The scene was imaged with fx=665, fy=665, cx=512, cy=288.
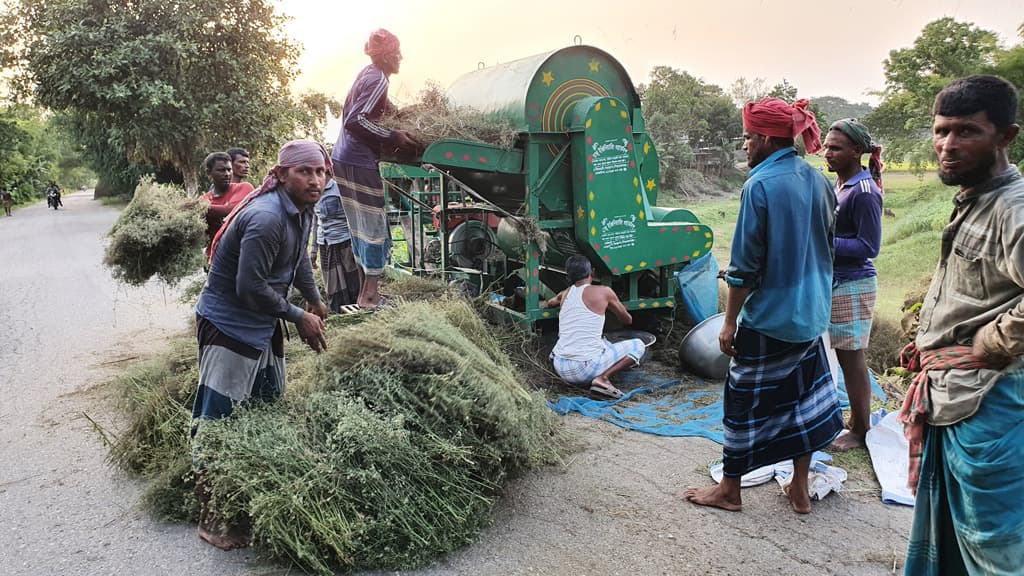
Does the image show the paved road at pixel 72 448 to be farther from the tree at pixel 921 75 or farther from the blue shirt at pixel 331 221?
the tree at pixel 921 75

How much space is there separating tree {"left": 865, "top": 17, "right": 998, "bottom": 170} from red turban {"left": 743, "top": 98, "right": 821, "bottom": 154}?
14.5 meters

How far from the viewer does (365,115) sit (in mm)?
4922

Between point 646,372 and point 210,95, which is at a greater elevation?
point 210,95

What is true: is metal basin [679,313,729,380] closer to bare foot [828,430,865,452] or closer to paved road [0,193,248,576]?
bare foot [828,430,865,452]

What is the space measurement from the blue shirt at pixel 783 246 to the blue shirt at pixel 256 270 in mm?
2008

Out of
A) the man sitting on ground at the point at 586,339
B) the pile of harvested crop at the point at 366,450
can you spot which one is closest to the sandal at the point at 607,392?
the man sitting on ground at the point at 586,339

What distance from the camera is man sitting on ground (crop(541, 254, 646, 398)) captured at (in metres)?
4.97

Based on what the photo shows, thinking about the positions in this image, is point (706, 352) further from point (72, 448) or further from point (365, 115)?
point (72, 448)

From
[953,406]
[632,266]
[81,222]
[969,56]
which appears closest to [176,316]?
[632,266]

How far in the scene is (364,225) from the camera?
5.26 m

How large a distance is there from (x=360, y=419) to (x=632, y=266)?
3.16 m

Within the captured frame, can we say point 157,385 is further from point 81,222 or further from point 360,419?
point 81,222

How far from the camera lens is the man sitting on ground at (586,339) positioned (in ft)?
16.3

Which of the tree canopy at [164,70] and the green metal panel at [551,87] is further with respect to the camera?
the tree canopy at [164,70]
